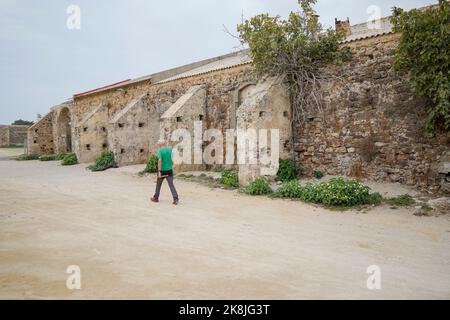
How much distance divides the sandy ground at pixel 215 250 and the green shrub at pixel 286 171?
195cm

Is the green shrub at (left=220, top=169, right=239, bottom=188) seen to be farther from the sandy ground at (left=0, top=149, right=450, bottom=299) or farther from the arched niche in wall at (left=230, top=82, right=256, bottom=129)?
the arched niche in wall at (left=230, top=82, right=256, bottom=129)

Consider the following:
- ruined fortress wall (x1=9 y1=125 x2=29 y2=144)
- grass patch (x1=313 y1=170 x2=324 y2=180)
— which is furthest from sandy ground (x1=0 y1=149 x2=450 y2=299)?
ruined fortress wall (x1=9 y1=125 x2=29 y2=144)

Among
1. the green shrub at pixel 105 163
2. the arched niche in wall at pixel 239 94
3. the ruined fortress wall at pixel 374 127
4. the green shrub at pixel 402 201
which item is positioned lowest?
the green shrub at pixel 402 201

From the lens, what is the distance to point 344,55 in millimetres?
9094

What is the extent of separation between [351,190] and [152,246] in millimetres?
4707

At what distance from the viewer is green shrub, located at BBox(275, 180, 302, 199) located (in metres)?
8.19

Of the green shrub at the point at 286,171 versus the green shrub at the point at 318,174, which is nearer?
the green shrub at the point at 318,174

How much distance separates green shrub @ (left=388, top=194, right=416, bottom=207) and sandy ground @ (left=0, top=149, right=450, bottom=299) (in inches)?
17.7

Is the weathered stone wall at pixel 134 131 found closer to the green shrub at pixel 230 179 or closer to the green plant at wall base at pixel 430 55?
the green shrub at pixel 230 179

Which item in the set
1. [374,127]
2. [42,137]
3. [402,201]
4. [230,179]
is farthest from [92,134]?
[402,201]

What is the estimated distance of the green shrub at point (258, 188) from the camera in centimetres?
875

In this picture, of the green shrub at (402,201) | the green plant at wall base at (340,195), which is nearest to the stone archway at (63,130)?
the green plant at wall base at (340,195)
